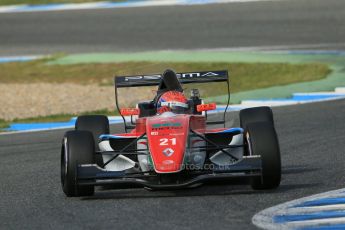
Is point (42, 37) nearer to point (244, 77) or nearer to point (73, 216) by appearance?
point (244, 77)

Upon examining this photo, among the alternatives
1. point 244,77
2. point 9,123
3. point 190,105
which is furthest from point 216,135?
point 244,77

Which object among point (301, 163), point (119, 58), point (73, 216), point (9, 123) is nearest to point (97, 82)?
point (119, 58)

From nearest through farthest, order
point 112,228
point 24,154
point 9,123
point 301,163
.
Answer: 1. point 112,228
2. point 301,163
3. point 24,154
4. point 9,123

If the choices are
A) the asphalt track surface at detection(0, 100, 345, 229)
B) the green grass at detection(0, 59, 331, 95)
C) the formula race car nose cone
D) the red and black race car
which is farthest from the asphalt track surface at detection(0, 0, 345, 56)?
the formula race car nose cone

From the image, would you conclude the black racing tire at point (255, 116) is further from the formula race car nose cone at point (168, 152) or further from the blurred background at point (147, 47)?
the blurred background at point (147, 47)

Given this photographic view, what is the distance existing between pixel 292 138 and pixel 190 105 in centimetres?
288

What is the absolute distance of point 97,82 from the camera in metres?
20.6

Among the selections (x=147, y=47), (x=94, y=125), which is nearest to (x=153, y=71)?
(x=147, y=47)

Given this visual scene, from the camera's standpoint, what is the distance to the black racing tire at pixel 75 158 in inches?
347

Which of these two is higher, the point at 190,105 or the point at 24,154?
the point at 190,105

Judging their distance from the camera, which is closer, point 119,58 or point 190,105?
point 190,105

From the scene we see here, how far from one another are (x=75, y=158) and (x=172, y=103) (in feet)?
4.00

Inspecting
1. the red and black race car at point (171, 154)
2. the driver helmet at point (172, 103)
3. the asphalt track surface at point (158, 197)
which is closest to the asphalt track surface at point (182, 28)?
the asphalt track surface at point (158, 197)

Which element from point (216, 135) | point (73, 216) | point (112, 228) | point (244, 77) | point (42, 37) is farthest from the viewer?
point (42, 37)
